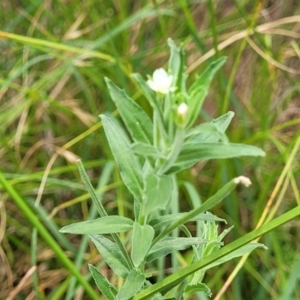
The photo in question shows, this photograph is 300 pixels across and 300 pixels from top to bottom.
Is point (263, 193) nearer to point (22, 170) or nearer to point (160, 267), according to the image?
point (160, 267)

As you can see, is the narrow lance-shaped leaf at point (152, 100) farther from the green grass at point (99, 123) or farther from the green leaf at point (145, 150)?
the green grass at point (99, 123)

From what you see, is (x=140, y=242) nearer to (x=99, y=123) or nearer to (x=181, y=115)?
(x=181, y=115)

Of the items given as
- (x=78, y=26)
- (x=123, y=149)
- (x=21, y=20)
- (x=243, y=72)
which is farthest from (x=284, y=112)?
(x=123, y=149)

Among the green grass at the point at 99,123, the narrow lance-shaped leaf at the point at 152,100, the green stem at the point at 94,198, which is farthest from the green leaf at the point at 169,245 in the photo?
the green grass at the point at 99,123

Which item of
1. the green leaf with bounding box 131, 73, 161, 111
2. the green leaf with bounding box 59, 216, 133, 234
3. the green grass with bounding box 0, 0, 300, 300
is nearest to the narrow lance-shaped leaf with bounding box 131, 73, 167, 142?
the green leaf with bounding box 131, 73, 161, 111

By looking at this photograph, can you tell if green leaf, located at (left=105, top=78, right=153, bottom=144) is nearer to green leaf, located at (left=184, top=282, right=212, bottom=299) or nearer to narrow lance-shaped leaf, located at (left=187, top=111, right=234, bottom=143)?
narrow lance-shaped leaf, located at (left=187, top=111, right=234, bottom=143)
